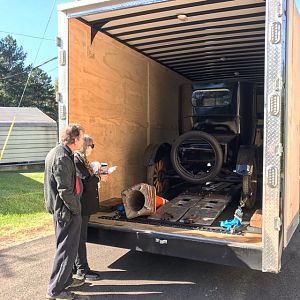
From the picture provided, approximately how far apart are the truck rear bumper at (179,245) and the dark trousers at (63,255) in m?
0.69

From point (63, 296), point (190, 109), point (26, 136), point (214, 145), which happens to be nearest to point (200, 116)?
point (190, 109)

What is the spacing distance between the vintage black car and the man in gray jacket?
2874mm

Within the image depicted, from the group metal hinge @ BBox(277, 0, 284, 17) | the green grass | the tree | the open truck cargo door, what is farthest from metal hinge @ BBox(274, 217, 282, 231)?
the tree

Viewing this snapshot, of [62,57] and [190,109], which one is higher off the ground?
[62,57]

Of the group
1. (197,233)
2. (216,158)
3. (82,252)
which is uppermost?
(216,158)

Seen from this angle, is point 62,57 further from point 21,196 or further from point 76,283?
point 21,196

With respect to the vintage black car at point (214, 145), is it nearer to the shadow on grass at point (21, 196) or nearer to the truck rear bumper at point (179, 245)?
the truck rear bumper at point (179, 245)

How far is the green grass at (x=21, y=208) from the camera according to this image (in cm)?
732

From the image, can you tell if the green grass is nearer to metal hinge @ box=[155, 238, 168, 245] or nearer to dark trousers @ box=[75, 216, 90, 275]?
dark trousers @ box=[75, 216, 90, 275]

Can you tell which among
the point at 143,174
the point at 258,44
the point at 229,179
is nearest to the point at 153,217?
the point at 143,174

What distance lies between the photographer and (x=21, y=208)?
889 cm

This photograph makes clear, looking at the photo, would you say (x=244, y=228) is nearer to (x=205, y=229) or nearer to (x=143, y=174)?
(x=205, y=229)

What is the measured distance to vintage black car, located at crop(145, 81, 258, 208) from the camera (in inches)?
256

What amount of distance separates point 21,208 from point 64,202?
5409 millimetres
